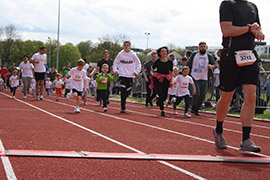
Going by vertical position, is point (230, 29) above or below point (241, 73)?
above

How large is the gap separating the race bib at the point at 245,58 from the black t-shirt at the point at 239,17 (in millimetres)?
111

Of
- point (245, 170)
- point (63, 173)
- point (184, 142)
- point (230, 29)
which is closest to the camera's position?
point (63, 173)

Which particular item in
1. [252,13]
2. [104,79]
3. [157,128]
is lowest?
[157,128]

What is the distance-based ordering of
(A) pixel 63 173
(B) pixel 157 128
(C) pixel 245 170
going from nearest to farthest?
(A) pixel 63 173, (C) pixel 245 170, (B) pixel 157 128

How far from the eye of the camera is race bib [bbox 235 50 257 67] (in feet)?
18.4

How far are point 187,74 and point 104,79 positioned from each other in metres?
2.67

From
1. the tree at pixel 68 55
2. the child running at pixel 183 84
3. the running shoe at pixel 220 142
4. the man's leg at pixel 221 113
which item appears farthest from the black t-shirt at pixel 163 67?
the tree at pixel 68 55

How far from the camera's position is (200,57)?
1297cm

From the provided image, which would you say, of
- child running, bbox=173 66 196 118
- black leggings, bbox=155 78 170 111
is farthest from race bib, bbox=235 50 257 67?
child running, bbox=173 66 196 118

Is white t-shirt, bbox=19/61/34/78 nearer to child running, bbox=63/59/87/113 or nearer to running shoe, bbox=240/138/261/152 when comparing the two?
child running, bbox=63/59/87/113

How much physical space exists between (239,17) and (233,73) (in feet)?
2.52

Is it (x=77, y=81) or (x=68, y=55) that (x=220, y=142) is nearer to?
(x=77, y=81)

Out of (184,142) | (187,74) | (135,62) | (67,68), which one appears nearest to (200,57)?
(187,74)

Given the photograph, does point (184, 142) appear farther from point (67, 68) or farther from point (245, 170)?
point (67, 68)
